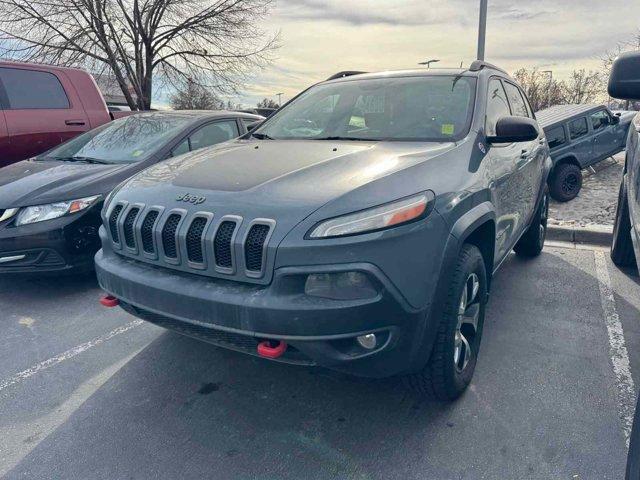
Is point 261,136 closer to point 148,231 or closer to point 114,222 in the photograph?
point 114,222

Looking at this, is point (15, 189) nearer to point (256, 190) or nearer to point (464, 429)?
point (256, 190)

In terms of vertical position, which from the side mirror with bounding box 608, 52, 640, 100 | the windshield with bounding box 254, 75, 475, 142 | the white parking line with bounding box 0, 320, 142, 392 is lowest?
the white parking line with bounding box 0, 320, 142, 392

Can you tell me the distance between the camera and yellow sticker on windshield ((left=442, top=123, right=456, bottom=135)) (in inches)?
114

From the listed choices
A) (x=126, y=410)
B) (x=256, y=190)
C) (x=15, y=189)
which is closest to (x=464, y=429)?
(x=256, y=190)

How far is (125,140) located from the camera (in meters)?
4.84

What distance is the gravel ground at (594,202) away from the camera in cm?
667

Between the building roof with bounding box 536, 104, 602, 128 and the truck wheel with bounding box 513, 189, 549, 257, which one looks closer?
the truck wheel with bounding box 513, 189, 549, 257

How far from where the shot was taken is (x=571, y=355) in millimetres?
3113

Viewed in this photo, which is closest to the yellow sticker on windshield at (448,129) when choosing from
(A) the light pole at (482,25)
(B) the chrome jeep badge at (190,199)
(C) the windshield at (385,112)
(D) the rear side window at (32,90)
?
(C) the windshield at (385,112)

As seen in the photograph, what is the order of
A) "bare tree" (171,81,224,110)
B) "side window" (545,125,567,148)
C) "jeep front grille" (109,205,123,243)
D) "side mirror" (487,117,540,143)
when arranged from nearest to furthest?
"jeep front grille" (109,205,123,243), "side mirror" (487,117,540,143), "side window" (545,125,567,148), "bare tree" (171,81,224,110)

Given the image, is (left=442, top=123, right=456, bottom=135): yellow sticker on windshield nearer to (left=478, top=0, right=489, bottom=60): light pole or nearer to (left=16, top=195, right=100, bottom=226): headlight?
(left=16, top=195, right=100, bottom=226): headlight

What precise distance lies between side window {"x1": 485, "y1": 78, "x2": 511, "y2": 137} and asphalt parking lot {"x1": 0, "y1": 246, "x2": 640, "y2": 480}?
1.39m

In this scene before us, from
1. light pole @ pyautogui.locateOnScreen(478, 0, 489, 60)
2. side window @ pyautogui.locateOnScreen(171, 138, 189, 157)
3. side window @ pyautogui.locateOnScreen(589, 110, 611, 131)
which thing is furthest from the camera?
side window @ pyautogui.locateOnScreen(589, 110, 611, 131)

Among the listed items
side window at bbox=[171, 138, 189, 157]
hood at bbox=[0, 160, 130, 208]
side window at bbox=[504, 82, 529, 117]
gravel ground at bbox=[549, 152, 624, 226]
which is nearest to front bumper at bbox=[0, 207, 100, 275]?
hood at bbox=[0, 160, 130, 208]
